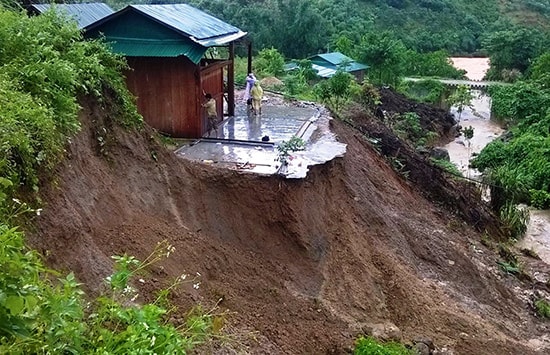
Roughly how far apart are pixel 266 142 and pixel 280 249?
347cm

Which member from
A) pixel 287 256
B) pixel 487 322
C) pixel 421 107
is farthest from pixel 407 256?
pixel 421 107

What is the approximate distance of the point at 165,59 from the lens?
41.9 feet

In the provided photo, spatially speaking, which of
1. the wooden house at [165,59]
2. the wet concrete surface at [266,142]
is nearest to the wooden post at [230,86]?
the wet concrete surface at [266,142]

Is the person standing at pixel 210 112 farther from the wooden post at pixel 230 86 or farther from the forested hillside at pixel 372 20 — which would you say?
the forested hillside at pixel 372 20

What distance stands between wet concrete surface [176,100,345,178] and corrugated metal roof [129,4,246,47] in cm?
222

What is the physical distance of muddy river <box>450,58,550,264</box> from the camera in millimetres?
18938

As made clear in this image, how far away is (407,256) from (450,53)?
58.2m

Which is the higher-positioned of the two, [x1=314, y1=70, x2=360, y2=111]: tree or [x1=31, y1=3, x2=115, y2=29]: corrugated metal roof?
[x1=31, y1=3, x2=115, y2=29]: corrugated metal roof

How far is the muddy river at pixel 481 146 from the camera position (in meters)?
18.9

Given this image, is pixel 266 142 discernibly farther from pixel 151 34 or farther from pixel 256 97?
pixel 256 97

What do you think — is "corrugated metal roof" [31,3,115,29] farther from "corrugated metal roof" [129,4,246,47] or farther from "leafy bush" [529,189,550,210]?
"leafy bush" [529,189,550,210]

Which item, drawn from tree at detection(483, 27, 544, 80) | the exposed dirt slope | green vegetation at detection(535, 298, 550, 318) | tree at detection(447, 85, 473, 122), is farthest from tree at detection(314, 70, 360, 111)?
tree at detection(483, 27, 544, 80)

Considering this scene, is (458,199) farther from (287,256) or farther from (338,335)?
(338,335)

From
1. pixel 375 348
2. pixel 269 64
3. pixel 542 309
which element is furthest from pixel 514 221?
pixel 269 64
